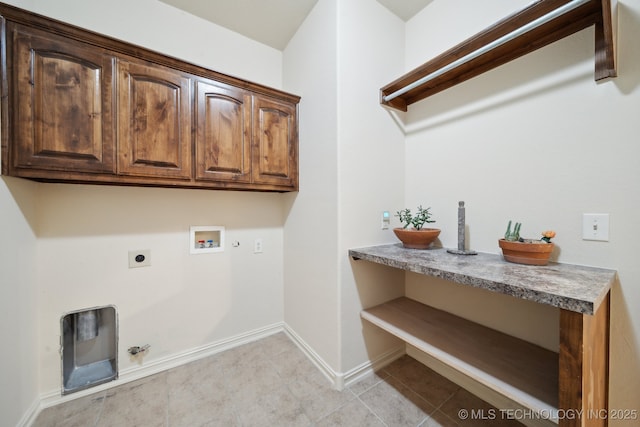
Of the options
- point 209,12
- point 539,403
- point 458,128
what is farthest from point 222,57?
point 539,403

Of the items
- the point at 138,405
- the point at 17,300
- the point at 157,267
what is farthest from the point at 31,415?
the point at 157,267

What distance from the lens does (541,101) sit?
3.67 feet

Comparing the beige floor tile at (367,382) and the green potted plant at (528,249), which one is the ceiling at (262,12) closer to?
the green potted plant at (528,249)

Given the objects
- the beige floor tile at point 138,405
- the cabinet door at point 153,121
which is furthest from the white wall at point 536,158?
the beige floor tile at point 138,405

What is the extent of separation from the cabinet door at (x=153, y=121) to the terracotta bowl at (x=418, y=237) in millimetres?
1441

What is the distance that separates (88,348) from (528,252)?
263 centimetres

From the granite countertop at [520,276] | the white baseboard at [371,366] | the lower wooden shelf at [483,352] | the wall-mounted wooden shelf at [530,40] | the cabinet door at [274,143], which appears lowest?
the white baseboard at [371,366]

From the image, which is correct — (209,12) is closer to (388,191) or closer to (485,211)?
(388,191)

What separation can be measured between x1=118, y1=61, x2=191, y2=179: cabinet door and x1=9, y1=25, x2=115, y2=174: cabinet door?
58 millimetres

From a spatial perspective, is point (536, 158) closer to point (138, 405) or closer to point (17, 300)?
point (138, 405)

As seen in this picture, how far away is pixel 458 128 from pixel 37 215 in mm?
2608

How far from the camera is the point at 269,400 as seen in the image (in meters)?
1.35

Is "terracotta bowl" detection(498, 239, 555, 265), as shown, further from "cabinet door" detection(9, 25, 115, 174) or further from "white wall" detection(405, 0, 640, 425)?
"cabinet door" detection(9, 25, 115, 174)

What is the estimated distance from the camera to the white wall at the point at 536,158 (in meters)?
0.91
